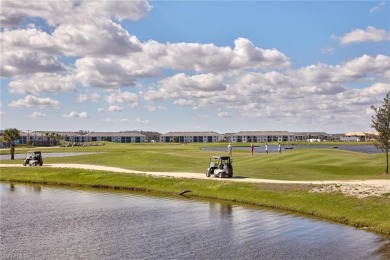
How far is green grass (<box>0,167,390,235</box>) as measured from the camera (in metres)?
34.4

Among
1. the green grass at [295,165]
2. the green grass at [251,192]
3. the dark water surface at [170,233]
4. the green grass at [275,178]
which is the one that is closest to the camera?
the dark water surface at [170,233]

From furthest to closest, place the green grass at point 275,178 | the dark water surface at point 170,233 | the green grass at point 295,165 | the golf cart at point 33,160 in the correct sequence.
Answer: the golf cart at point 33,160
the green grass at point 295,165
the green grass at point 275,178
the dark water surface at point 170,233

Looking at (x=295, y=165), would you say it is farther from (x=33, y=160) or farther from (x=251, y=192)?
(x=33, y=160)

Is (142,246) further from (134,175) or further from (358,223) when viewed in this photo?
(134,175)

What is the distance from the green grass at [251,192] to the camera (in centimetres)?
3441

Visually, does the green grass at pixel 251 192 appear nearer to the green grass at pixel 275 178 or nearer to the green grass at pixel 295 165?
the green grass at pixel 275 178

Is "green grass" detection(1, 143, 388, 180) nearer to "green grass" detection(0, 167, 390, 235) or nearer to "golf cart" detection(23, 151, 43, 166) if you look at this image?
"green grass" detection(0, 167, 390, 235)

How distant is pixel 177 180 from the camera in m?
54.1

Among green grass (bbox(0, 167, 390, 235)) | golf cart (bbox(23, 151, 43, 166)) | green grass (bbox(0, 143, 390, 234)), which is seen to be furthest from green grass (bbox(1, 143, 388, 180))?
golf cart (bbox(23, 151, 43, 166))

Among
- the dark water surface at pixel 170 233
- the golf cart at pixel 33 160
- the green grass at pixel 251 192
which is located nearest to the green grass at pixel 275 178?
the green grass at pixel 251 192

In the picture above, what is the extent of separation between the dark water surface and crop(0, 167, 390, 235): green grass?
6.87 ft

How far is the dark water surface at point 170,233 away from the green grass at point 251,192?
2095 mm

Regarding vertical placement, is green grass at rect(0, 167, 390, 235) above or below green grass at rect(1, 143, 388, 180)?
below

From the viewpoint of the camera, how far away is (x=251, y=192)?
148 ft
